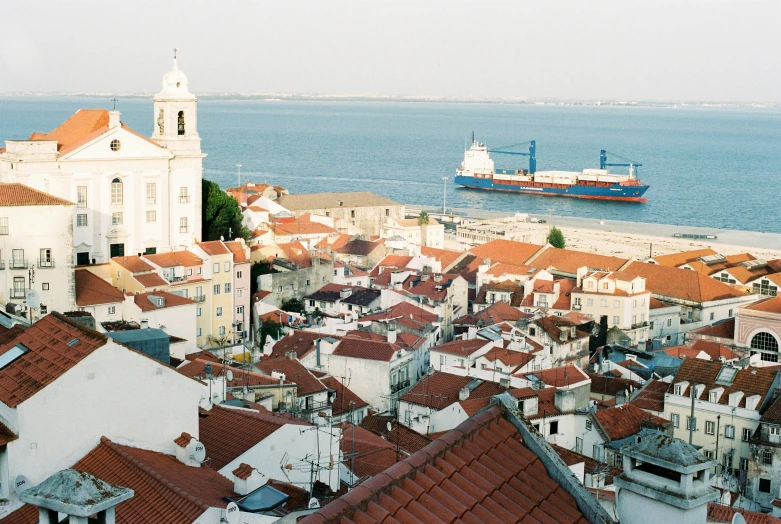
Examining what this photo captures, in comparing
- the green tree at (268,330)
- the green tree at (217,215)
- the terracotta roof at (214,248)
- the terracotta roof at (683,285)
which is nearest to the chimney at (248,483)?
the green tree at (268,330)

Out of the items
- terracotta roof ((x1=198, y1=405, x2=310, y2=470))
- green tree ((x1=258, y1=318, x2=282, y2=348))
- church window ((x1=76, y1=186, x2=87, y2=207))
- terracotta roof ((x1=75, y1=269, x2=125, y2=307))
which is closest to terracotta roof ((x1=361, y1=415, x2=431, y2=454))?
terracotta roof ((x1=198, y1=405, x2=310, y2=470))

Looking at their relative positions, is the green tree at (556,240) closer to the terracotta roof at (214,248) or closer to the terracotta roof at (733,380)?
the terracotta roof at (214,248)

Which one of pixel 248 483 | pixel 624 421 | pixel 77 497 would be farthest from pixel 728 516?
pixel 624 421

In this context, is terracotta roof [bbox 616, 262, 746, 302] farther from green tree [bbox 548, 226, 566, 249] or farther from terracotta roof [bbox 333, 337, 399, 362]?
terracotta roof [bbox 333, 337, 399, 362]

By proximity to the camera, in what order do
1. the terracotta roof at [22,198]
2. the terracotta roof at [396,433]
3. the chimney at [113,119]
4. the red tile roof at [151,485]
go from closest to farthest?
1. the red tile roof at [151,485]
2. the terracotta roof at [396,433]
3. the terracotta roof at [22,198]
4. the chimney at [113,119]

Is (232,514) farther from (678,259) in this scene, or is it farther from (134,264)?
(678,259)

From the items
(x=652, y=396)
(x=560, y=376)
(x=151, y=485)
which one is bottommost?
(x=652, y=396)

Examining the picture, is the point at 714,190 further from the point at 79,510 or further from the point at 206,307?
the point at 79,510
